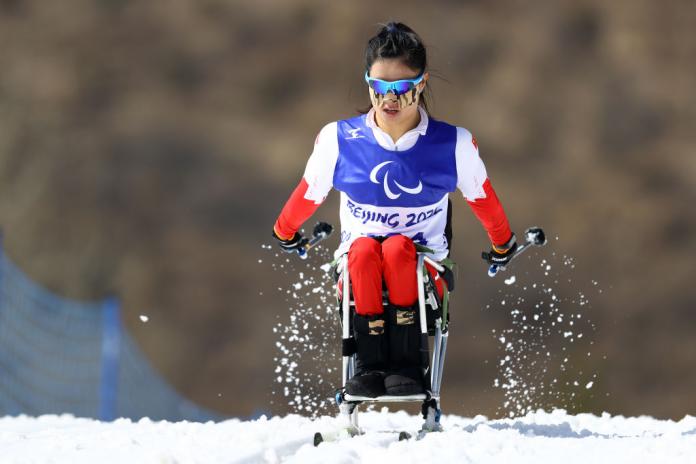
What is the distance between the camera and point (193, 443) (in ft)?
14.2

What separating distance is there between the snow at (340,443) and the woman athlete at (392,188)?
33cm

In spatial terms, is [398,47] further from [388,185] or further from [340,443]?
[340,443]

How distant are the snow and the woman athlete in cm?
33

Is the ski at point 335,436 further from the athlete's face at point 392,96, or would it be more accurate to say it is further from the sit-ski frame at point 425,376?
the athlete's face at point 392,96

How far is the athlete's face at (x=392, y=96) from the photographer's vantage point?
4.52 meters

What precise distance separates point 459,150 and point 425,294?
0.61 m

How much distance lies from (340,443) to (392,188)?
106 cm

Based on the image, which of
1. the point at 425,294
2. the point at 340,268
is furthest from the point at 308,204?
the point at 425,294

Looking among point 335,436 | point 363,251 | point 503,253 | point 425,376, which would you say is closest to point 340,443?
point 335,436

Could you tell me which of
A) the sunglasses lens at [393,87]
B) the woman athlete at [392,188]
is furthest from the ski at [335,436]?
the sunglasses lens at [393,87]

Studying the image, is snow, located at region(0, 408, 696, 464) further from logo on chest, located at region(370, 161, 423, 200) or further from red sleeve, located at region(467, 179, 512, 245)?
logo on chest, located at region(370, 161, 423, 200)

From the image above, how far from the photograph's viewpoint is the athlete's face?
452 cm

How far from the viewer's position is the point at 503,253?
16.5 feet

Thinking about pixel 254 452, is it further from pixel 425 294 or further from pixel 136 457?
pixel 425 294
